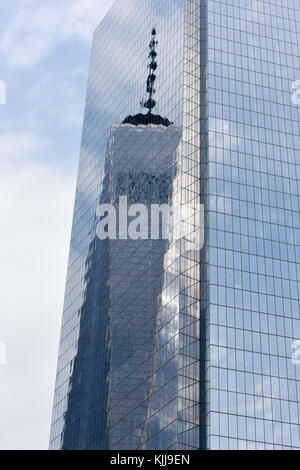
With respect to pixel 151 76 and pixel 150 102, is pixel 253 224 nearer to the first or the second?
pixel 150 102

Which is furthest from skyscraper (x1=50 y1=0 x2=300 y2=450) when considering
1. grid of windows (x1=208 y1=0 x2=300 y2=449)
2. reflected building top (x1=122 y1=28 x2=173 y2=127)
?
reflected building top (x1=122 y1=28 x2=173 y2=127)

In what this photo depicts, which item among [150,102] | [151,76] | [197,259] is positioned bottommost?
[197,259]

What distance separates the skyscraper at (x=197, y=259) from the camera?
305 feet

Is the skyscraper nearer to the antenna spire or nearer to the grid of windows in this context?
the grid of windows

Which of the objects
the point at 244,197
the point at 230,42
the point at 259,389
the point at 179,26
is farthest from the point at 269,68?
the point at 259,389

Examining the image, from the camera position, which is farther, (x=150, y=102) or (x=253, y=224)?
(x=150, y=102)

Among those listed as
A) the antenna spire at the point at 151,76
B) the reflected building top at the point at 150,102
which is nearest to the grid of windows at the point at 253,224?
the reflected building top at the point at 150,102

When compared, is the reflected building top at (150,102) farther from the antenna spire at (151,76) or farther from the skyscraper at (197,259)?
the skyscraper at (197,259)

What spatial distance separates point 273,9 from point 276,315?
58421 millimetres

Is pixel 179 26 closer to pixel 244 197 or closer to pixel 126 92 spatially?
pixel 126 92

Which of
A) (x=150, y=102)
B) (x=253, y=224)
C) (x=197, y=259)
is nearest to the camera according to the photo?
(x=197, y=259)

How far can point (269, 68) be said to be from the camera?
122312 millimetres

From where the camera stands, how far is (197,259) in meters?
101

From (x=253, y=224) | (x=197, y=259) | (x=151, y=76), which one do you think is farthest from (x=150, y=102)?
(x=197, y=259)
